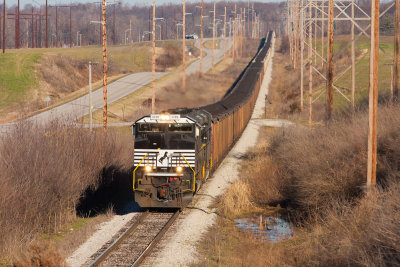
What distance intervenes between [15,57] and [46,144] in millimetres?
72332

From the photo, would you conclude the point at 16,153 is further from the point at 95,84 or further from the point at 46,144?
the point at 95,84

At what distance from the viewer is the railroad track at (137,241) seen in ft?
46.6

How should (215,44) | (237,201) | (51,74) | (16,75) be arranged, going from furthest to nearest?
(215,44)
(51,74)
(16,75)
(237,201)

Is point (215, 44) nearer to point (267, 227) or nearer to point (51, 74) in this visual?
point (51, 74)

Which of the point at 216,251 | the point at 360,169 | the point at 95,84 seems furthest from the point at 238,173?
the point at 95,84

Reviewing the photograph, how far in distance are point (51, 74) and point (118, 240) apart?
2825 inches

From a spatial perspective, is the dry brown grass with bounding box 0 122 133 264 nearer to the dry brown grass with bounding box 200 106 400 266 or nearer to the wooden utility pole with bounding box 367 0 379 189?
the dry brown grass with bounding box 200 106 400 266

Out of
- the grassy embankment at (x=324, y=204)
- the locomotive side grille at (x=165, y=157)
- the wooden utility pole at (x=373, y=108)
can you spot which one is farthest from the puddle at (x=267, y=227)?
the wooden utility pole at (x=373, y=108)

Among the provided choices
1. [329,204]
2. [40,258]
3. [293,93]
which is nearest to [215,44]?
[293,93]

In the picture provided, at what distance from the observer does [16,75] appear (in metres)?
80.3

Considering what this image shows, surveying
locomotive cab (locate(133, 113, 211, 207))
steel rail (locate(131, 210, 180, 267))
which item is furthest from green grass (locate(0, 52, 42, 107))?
steel rail (locate(131, 210, 180, 267))

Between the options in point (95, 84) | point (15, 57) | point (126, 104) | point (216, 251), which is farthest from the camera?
point (15, 57)

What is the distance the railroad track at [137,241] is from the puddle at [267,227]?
2.61 metres

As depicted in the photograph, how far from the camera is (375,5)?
15836 mm
